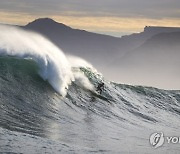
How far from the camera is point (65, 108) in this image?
16.1 meters

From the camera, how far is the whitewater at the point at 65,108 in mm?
11094

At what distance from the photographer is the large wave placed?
19656 millimetres

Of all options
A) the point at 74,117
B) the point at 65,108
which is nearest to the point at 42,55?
the point at 65,108

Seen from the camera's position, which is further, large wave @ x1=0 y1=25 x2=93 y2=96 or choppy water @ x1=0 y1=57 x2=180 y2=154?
large wave @ x1=0 y1=25 x2=93 y2=96
